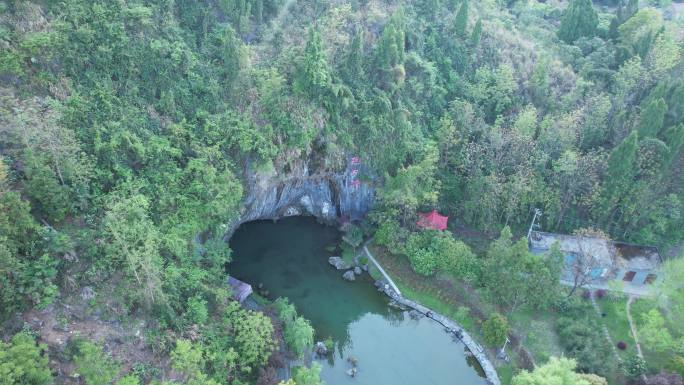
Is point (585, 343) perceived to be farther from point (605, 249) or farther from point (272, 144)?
point (272, 144)

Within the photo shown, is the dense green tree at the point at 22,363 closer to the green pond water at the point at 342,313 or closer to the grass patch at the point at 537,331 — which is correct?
the green pond water at the point at 342,313

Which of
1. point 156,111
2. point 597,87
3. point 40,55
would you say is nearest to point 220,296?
point 156,111

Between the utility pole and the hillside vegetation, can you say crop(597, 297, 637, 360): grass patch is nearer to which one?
the hillside vegetation

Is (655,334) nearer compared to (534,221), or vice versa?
(655,334)

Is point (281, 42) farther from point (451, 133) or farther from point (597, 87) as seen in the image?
point (597, 87)

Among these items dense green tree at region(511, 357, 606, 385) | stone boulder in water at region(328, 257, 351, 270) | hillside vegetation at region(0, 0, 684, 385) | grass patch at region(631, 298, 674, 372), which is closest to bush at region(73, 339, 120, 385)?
hillside vegetation at region(0, 0, 684, 385)

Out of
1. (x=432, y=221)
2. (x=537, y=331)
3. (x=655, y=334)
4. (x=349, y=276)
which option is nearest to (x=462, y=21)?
(x=432, y=221)

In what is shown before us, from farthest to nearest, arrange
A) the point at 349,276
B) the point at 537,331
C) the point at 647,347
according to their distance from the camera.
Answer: the point at 349,276 → the point at 537,331 → the point at 647,347
